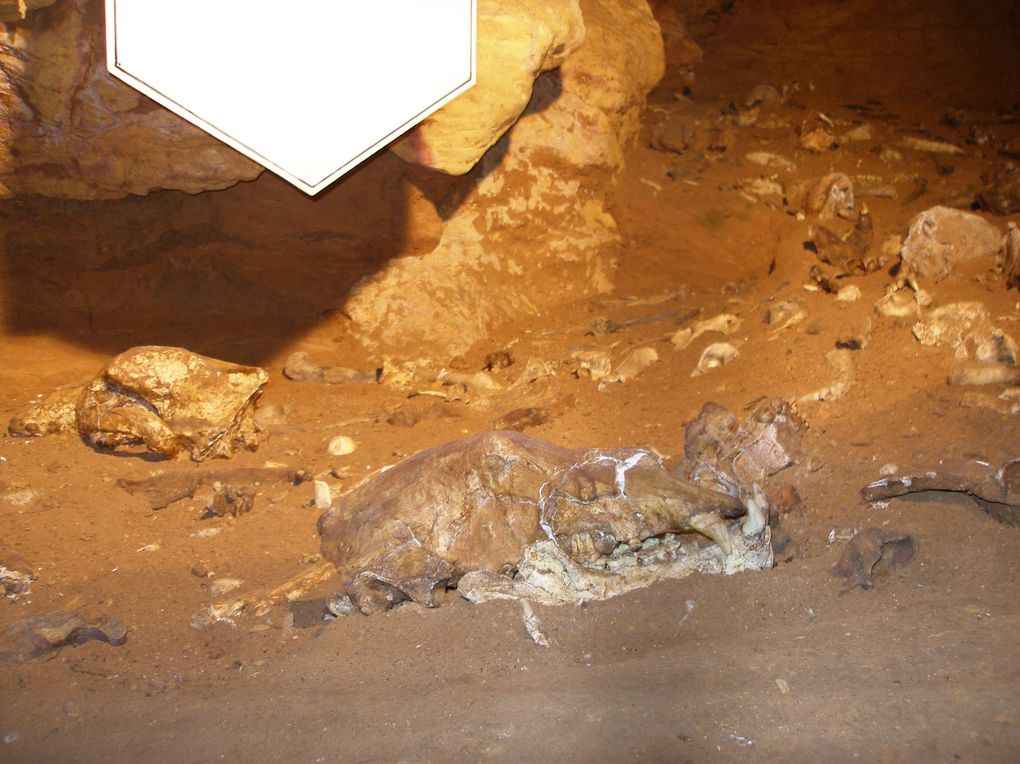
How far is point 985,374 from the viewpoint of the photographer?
3.12m

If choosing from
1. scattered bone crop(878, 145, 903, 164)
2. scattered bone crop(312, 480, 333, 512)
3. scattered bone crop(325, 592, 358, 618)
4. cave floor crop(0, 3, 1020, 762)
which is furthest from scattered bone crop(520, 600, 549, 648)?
scattered bone crop(878, 145, 903, 164)

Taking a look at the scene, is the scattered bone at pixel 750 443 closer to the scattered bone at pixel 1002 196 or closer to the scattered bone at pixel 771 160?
the scattered bone at pixel 1002 196

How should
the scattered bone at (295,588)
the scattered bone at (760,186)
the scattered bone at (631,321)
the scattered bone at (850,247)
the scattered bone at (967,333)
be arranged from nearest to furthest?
1. the scattered bone at (295,588)
2. the scattered bone at (967,333)
3. the scattered bone at (850,247)
4. the scattered bone at (631,321)
5. the scattered bone at (760,186)

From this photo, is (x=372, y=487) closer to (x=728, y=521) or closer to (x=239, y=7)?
(x=728, y=521)

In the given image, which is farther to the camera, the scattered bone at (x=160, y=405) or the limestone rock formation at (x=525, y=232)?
the limestone rock formation at (x=525, y=232)

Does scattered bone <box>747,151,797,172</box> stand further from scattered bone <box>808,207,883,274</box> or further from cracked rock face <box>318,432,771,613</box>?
cracked rock face <box>318,432,771,613</box>

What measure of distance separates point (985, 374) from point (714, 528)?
Answer: 132 centimetres

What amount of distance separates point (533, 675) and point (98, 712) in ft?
3.73

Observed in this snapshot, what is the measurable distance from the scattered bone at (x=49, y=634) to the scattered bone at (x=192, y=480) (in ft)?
2.54

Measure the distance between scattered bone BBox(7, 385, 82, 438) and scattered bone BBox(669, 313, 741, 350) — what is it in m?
2.72

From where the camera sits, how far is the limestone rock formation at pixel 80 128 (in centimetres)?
355

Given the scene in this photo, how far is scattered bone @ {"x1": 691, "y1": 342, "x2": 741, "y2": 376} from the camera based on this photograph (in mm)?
3830

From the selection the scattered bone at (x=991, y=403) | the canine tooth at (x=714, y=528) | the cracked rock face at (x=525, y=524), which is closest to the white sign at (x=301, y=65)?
the cracked rock face at (x=525, y=524)

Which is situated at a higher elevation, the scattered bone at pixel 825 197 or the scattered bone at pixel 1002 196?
the scattered bone at pixel 1002 196
